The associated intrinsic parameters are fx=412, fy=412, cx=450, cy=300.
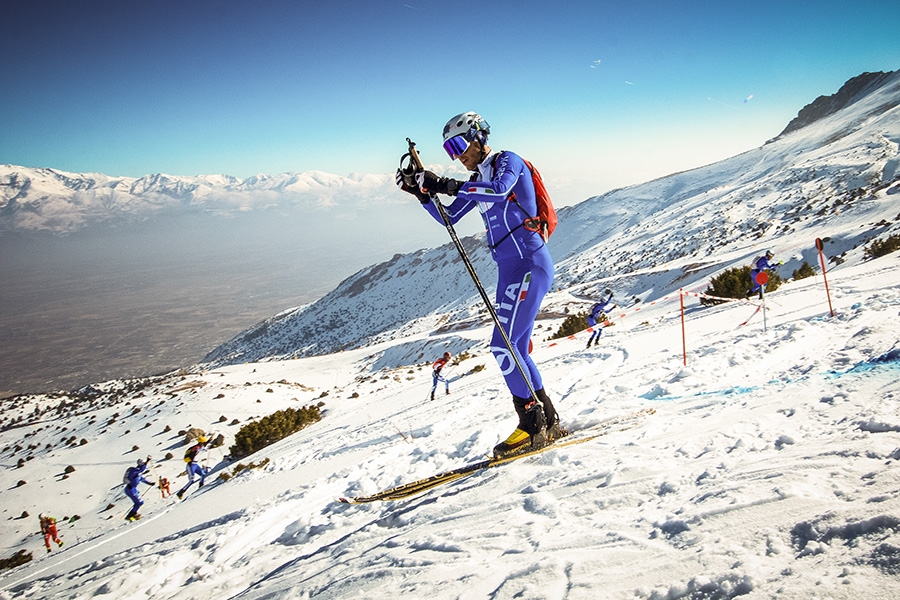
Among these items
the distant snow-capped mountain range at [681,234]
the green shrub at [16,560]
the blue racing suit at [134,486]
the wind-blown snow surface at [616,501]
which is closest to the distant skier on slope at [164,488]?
the blue racing suit at [134,486]

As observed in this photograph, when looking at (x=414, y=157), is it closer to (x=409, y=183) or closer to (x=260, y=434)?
(x=409, y=183)

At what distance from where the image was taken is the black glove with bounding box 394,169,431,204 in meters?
4.84

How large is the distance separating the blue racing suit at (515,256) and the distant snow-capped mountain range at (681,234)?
2119 centimetres

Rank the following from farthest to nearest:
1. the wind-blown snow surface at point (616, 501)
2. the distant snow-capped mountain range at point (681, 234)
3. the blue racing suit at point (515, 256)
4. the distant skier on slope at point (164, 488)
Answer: the distant snow-capped mountain range at point (681, 234) < the distant skier on slope at point (164, 488) < the blue racing suit at point (515, 256) < the wind-blown snow surface at point (616, 501)

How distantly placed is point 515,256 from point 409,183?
4.98 ft

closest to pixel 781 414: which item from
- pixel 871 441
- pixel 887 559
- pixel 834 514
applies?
pixel 871 441

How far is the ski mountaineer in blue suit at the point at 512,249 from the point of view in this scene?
4781 mm

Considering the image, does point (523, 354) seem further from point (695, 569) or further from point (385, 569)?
point (695, 569)

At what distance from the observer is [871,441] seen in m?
2.74

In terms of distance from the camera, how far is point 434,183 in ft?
15.4

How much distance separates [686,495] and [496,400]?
607cm

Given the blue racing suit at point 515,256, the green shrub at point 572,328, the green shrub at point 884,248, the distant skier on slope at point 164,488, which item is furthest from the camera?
the green shrub at point 572,328

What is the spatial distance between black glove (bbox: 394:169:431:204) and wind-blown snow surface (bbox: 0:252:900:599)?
330cm

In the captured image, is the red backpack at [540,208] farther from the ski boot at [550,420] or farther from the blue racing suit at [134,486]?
the blue racing suit at [134,486]
